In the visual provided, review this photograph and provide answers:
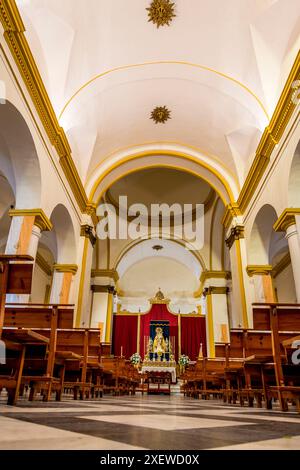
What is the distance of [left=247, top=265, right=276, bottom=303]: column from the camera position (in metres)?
7.72

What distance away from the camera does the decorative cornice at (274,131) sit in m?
5.51

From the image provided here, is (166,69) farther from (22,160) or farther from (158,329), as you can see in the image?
(158,329)

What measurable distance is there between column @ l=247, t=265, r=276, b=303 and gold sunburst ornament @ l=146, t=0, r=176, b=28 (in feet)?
17.7

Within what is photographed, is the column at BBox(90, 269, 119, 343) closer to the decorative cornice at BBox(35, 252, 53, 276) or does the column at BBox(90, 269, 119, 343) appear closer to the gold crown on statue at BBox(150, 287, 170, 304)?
the decorative cornice at BBox(35, 252, 53, 276)

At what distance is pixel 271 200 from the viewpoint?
6.98 meters

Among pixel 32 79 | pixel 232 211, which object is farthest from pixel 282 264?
pixel 32 79

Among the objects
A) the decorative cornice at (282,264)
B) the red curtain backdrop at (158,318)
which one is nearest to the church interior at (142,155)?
the decorative cornice at (282,264)

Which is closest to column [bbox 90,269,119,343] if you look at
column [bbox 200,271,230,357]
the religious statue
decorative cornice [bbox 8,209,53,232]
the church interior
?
the church interior

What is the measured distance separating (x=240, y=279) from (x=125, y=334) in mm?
10283

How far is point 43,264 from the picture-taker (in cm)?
1392
